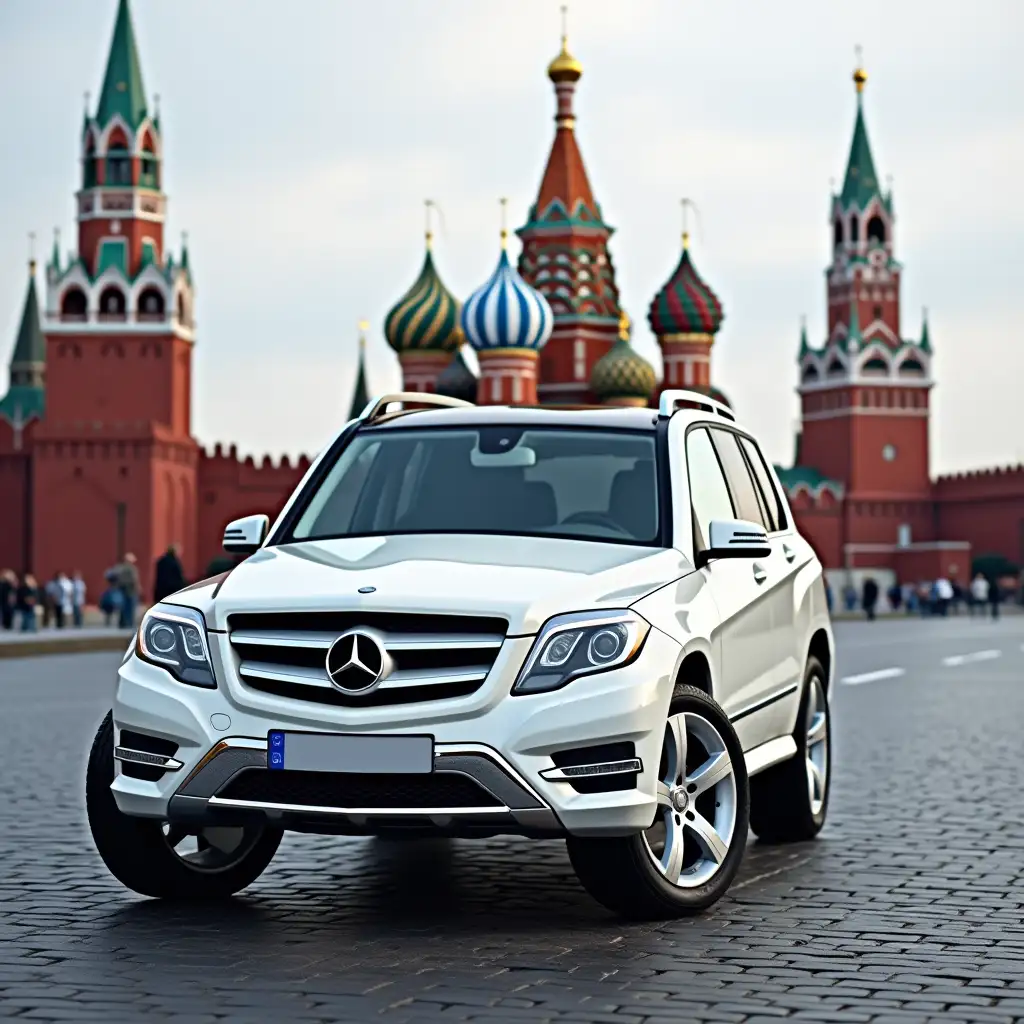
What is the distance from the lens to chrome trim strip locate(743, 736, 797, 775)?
759 centimetres

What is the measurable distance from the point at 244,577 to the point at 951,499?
88.1 m

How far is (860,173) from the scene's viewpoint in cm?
9675

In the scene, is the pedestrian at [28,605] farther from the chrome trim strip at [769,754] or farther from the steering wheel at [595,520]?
the steering wheel at [595,520]

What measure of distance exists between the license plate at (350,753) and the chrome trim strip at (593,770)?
34 centimetres

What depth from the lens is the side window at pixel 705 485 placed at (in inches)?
293

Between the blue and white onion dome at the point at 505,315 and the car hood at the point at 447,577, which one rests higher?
the blue and white onion dome at the point at 505,315

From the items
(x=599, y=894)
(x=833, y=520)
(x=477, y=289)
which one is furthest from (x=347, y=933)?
(x=833, y=520)

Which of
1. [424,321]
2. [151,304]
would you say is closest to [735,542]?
[151,304]

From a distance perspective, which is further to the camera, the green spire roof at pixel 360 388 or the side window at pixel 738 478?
the green spire roof at pixel 360 388

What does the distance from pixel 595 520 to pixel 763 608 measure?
2.80ft

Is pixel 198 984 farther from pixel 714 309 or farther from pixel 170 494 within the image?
pixel 714 309

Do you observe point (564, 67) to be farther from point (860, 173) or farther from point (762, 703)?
point (762, 703)

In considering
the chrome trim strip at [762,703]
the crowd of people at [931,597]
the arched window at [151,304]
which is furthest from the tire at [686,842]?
the arched window at [151,304]

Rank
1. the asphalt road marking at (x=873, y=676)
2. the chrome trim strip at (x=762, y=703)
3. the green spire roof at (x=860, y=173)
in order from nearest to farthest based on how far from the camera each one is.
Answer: the chrome trim strip at (x=762, y=703), the asphalt road marking at (x=873, y=676), the green spire roof at (x=860, y=173)
